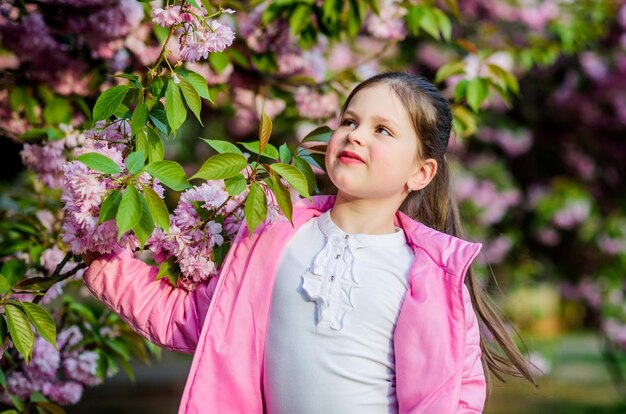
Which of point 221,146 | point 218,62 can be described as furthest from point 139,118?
point 218,62

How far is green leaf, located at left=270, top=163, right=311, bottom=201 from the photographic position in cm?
183

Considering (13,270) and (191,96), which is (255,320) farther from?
(13,270)

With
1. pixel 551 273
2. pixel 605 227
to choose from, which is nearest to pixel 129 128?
pixel 605 227

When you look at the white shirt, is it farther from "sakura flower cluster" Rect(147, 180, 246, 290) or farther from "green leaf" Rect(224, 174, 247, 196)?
"green leaf" Rect(224, 174, 247, 196)

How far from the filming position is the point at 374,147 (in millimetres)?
1986

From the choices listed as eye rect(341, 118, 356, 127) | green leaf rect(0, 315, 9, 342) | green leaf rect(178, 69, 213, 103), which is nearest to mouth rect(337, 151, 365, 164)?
eye rect(341, 118, 356, 127)

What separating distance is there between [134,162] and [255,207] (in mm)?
278

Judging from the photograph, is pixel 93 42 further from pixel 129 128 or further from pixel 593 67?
pixel 593 67

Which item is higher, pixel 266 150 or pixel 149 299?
pixel 266 150

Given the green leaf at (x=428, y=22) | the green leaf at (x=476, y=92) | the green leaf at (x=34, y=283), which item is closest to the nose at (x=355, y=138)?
the green leaf at (x=34, y=283)

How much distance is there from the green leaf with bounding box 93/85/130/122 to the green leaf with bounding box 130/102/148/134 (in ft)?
0.14

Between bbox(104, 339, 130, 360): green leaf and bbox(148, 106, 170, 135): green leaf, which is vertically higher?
bbox(148, 106, 170, 135): green leaf

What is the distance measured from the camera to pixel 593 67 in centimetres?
667

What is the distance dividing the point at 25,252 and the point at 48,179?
9.9 inches
